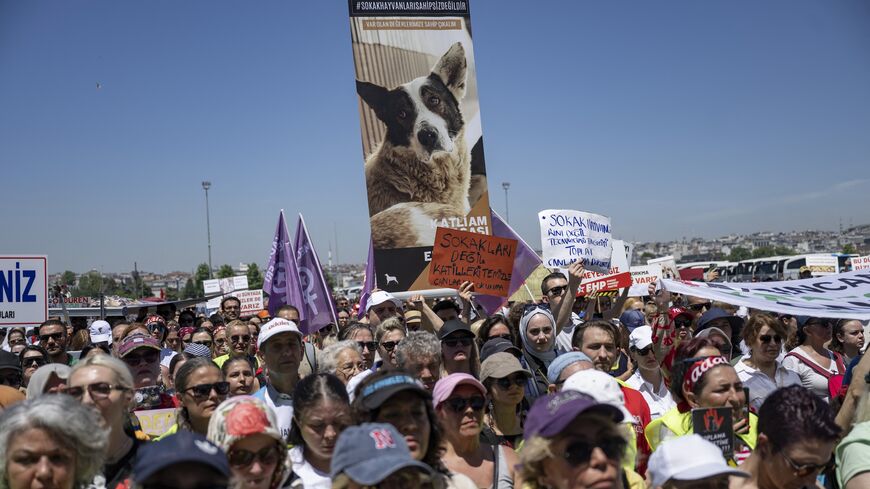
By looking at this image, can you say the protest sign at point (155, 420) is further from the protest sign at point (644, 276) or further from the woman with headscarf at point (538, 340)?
the protest sign at point (644, 276)

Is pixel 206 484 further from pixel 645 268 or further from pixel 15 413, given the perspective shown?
pixel 645 268

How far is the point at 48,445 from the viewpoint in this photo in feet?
8.78

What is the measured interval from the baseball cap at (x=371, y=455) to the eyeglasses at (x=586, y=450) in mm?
490

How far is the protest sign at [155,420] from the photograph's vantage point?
4477mm

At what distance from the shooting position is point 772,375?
5520 mm

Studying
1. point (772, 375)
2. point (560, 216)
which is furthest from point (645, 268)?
point (772, 375)

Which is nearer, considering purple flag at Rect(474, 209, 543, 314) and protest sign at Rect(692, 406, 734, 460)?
protest sign at Rect(692, 406, 734, 460)

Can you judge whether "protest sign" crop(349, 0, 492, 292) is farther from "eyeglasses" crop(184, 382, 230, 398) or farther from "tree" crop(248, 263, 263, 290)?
"tree" crop(248, 263, 263, 290)

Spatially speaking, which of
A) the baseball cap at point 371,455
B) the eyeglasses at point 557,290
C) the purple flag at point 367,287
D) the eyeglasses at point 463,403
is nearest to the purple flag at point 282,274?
the purple flag at point 367,287

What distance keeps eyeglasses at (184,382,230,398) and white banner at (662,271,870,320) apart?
13.0 feet

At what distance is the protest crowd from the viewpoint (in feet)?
8.25

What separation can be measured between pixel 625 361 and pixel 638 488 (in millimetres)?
4171

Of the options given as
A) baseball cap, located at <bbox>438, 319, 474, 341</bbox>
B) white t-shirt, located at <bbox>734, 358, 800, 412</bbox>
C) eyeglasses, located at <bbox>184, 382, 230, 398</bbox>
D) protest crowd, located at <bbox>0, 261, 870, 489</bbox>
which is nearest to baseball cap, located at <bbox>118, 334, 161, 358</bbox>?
protest crowd, located at <bbox>0, 261, 870, 489</bbox>

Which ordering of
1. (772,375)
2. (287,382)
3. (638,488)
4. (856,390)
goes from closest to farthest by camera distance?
(638,488) < (856,390) < (287,382) < (772,375)
